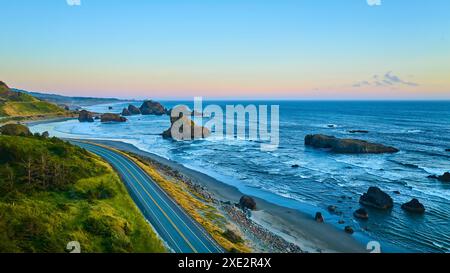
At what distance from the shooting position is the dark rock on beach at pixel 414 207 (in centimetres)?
4772

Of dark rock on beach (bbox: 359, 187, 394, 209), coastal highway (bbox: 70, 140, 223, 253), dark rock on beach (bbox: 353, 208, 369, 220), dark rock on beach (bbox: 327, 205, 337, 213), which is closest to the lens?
coastal highway (bbox: 70, 140, 223, 253)

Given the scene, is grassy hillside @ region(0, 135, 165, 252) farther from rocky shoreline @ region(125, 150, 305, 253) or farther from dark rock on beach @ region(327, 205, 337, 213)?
dark rock on beach @ region(327, 205, 337, 213)

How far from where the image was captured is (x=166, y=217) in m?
38.5

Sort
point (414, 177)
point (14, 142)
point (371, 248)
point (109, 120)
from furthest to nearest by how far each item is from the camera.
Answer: point (109, 120) → point (414, 177) → point (14, 142) → point (371, 248)

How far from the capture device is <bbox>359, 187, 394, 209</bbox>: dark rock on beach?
161 ft

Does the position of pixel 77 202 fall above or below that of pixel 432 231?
above

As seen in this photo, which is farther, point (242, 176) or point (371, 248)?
point (242, 176)

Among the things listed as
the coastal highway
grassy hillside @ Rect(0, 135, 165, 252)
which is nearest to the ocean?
the coastal highway

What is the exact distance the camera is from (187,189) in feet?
182

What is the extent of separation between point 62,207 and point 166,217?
1109 centimetres

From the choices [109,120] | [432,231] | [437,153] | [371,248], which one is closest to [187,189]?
[371,248]

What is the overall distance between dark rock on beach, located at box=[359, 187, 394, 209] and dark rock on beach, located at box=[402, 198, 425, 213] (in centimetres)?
211
